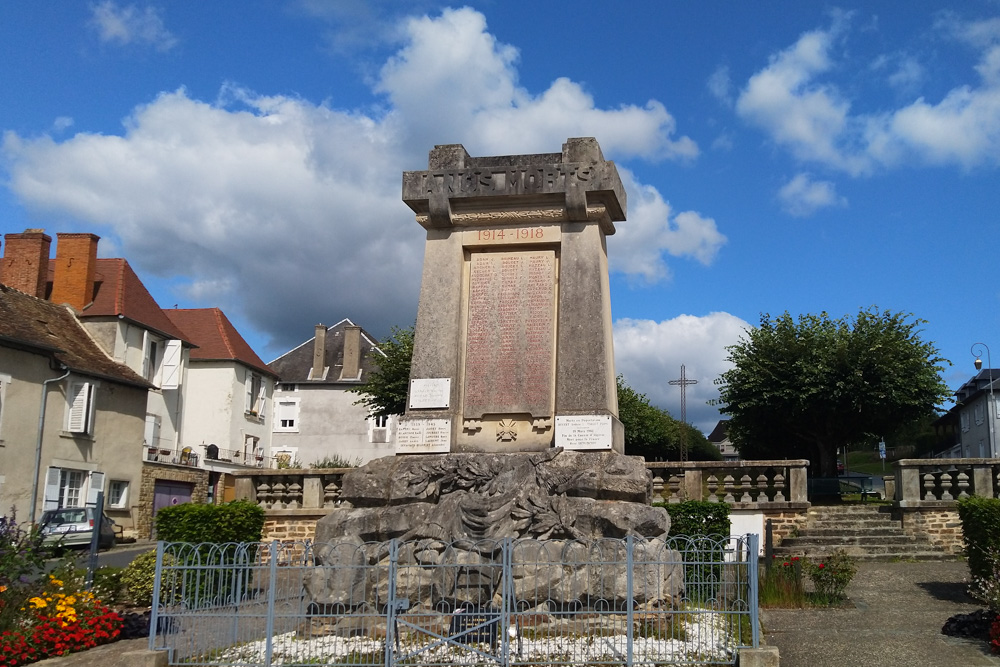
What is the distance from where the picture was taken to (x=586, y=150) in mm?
12336

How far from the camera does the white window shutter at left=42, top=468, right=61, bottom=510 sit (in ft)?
82.6

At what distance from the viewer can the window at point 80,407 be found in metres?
26.4

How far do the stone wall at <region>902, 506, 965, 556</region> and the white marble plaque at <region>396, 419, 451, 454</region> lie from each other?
10162 mm

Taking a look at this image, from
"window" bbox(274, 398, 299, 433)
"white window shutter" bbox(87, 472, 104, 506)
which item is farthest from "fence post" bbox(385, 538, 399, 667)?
"window" bbox(274, 398, 299, 433)

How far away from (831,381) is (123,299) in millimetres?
24564

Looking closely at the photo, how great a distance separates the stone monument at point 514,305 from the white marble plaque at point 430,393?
0.5 inches

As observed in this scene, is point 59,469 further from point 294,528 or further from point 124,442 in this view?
point 294,528

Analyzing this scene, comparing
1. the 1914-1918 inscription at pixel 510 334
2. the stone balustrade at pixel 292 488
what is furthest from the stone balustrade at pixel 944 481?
the stone balustrade at pixel 292 488

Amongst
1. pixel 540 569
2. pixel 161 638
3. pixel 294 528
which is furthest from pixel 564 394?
pixel 294 528

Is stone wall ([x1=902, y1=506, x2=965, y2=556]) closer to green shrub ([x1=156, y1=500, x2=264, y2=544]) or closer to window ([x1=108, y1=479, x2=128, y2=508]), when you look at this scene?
green shrub ([x1=156, y1=500, x2=264, y2=544])

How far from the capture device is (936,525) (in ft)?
54.7

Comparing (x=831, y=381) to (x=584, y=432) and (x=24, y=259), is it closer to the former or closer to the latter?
(x=584, y=432)

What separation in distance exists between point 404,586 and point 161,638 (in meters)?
2.46

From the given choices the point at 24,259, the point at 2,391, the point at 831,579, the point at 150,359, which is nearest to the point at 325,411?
the point at 150,359
